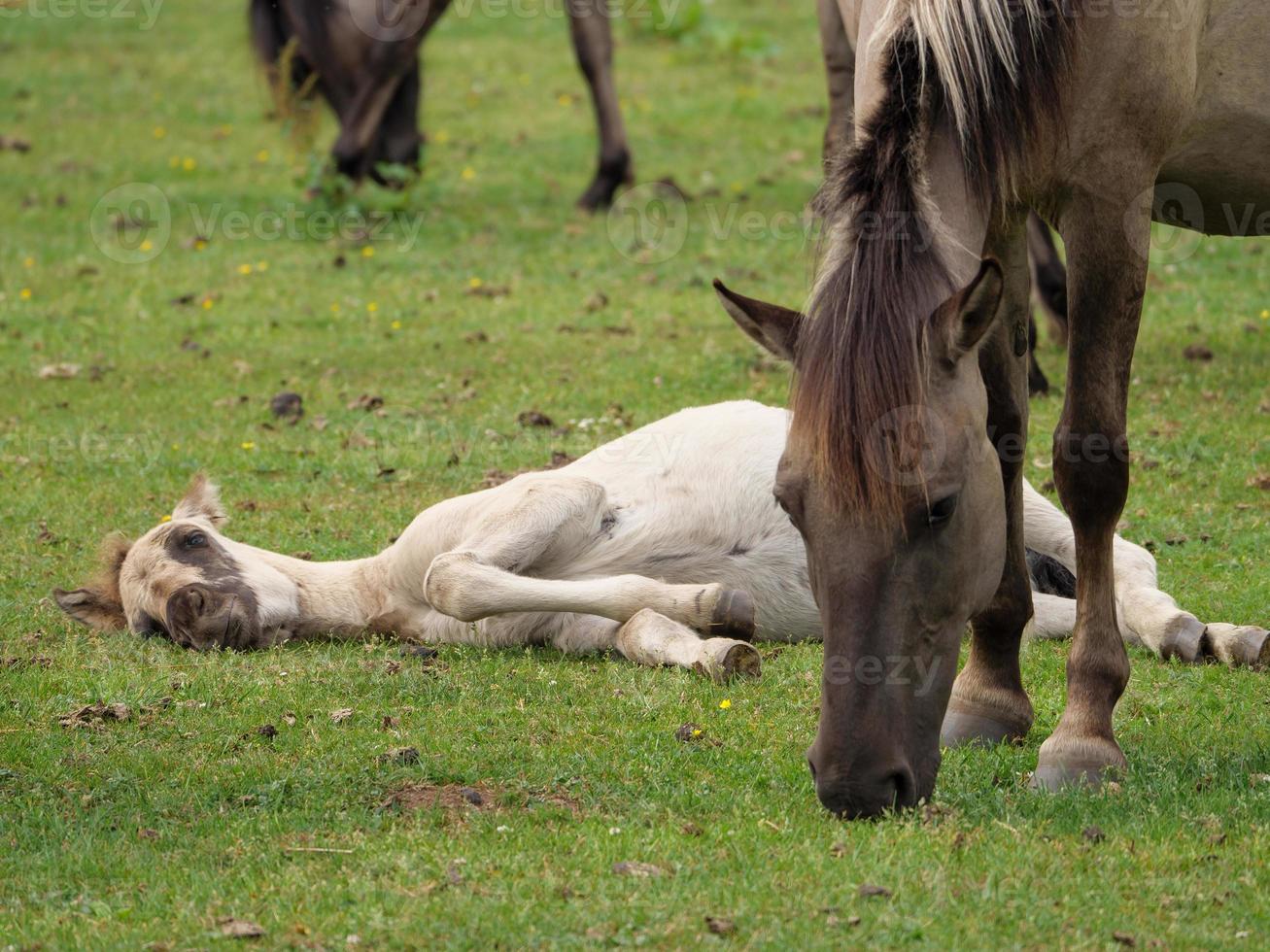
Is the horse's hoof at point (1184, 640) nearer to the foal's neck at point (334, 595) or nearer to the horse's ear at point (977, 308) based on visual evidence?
the horse's ear at point (977, 308)

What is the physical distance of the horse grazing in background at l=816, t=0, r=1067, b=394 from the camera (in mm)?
8871

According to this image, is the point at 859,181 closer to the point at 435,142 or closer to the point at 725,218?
the point at 725,218

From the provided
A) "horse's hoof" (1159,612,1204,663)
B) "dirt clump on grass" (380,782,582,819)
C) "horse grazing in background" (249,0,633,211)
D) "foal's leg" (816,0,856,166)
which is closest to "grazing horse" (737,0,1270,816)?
"dirt clump on grass" (380,782,582,819)

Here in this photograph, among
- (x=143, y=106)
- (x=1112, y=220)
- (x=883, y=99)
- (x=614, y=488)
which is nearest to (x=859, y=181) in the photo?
(x=883, y=99)

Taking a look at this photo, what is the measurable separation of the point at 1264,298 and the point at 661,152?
7.09 metres

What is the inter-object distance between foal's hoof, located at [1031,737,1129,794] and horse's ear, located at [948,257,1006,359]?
1188 millimetres

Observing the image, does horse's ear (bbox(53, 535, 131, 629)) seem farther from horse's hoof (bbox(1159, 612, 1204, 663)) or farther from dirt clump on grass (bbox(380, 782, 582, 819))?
horse's hoof (bbox(1159, 612, 1204, 663))

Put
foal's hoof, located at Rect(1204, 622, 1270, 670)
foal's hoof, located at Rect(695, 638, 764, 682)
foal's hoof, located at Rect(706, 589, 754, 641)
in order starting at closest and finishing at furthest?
foal's hoof, located at Rect(1204, 622, 1270, 670) < foal's hoof, located at Rect(695, 638, 764, 682) < foal's hoof, located at Rect(706, 589, 754, 641)

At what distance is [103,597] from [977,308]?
12.9 ft

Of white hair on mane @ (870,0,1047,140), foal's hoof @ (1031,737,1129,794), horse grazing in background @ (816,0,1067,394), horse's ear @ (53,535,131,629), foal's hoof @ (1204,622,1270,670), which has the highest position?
white hair on mane @ (870,0,1047,140)

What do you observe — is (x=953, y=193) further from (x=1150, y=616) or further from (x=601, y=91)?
(x=601, y=91)

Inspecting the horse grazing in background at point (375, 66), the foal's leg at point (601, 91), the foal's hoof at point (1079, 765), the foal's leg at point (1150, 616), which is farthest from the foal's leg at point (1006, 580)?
the foal's leg at point (601, 91)

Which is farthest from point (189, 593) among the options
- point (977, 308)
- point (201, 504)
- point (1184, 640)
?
point (1184, 640)

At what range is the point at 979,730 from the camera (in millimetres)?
4480
